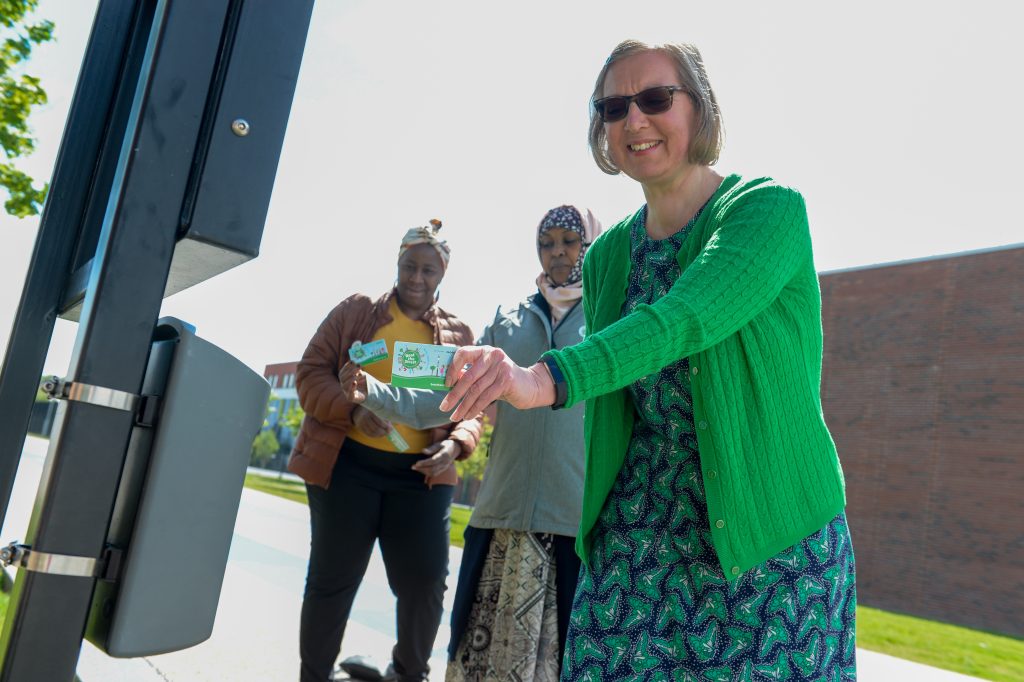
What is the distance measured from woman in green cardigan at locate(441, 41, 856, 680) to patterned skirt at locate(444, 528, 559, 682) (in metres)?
1.33

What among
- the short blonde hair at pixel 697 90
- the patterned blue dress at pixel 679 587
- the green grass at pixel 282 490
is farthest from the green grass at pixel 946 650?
the green grass at pixel 282 490

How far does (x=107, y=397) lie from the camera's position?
3.71ft

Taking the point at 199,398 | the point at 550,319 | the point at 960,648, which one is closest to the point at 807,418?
the point at 199,398

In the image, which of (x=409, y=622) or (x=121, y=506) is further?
(x=409, y=622)

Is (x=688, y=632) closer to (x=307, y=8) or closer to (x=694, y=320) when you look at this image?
(x=694, y=320)

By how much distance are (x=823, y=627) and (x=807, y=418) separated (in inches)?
15.8

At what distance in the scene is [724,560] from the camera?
1606mm

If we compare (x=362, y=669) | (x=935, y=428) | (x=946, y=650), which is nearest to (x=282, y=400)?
(x=935, y=428)

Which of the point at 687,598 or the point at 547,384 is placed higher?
the point at 547,384

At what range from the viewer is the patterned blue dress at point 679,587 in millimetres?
1611

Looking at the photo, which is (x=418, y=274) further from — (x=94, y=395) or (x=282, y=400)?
(x=282, y=400)

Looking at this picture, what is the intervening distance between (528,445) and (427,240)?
1.33 m

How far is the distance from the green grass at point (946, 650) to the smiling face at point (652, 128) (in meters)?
8.81

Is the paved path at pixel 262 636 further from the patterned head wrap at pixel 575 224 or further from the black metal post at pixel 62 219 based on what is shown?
the patterned head wrap at pixel 575 224
